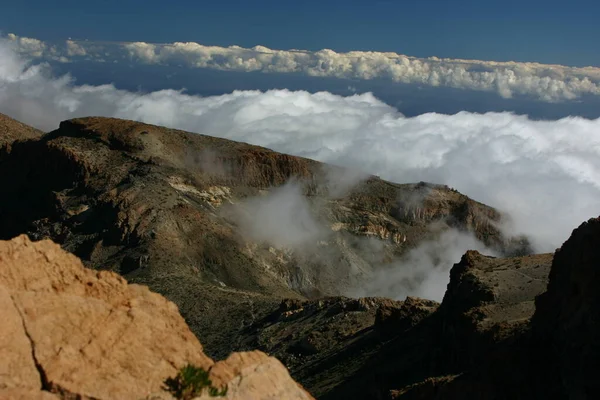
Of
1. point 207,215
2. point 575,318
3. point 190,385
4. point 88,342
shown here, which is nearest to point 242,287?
point 207,215

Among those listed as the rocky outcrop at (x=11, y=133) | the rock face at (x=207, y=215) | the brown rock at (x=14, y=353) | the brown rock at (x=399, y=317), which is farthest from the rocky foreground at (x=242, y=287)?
the rocky outcrop at (x=11, y=133)

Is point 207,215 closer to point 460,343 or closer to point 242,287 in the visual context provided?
point 242,287

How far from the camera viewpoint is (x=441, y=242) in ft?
417

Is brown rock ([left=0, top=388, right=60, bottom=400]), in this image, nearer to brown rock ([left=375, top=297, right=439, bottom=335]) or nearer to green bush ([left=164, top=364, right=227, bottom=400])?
green bush ([left=164, top=364, right=227, bottom=400])

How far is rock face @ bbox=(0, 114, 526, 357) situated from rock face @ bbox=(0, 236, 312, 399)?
38247 mm

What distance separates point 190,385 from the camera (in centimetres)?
1279

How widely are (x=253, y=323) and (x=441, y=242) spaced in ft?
247

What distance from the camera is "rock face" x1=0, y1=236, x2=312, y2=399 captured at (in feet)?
41.5

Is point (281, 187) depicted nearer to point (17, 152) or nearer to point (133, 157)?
point (133, 157)

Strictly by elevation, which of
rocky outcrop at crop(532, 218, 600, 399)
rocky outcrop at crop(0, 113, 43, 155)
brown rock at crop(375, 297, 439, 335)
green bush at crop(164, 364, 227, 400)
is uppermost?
rocky outcrop at crop(0, 113, 43, 155)

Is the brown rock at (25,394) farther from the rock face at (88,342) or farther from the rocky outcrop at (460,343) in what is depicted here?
the rocky outcrop at (460,343)

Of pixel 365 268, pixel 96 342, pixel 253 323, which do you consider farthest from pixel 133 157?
pixel 96 342

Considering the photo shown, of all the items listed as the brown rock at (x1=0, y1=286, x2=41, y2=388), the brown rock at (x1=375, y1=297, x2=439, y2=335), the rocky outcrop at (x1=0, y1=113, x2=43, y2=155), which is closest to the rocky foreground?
the brown rock at (x1=0, y1=286, x2=41, y2=388)

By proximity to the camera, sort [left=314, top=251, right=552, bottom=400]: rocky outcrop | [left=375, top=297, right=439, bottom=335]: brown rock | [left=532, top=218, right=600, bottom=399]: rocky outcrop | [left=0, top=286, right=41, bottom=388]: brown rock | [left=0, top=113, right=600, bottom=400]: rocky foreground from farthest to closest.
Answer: [left=375, top=297, right=439, bottom=335]: brown rock, [left=314, top=251, right=552, bottom=400]: rocky outcrop, [left=532, top=218, right=600, bottom=399]: rocky outcrop, [left=0, top=113, right=600, bottom=400]: rocky foreground, [left=0, top=286, right=41, bottom=388]: brown rock
